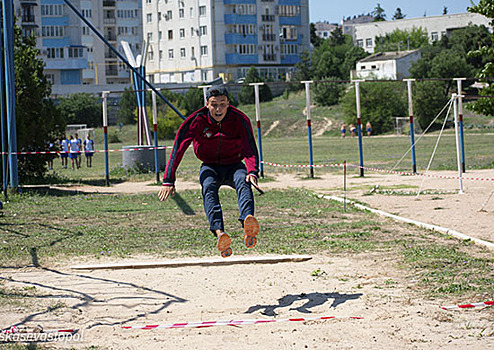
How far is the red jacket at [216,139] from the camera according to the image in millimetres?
8172

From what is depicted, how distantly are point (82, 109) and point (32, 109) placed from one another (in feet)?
187

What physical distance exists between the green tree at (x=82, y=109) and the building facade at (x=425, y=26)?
7754 cm

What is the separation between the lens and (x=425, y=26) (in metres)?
148

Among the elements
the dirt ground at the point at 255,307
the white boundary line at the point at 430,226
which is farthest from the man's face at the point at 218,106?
the white boundary line at the point at 430,226

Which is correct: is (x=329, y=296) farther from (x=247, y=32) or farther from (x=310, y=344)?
(x=247, y=32)

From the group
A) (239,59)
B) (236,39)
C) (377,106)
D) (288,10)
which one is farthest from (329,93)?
(288,10)

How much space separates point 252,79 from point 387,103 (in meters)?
26.4

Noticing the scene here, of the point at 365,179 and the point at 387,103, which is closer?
the point at 365,179

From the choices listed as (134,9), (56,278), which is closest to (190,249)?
(56,278)

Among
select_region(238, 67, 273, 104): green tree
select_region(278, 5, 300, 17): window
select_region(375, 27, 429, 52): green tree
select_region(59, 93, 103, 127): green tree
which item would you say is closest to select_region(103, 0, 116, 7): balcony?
select_region(278, 5, 300, 17): window

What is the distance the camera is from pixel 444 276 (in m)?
8.36

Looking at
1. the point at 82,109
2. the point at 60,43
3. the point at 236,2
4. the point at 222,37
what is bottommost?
the point at 82,109

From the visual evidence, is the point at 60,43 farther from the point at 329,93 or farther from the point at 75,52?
the point at 329,93

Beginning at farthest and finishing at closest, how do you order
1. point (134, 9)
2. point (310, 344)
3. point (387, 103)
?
1. point (134, 9)
2. point (387, 103)
3. point (310, 344)
